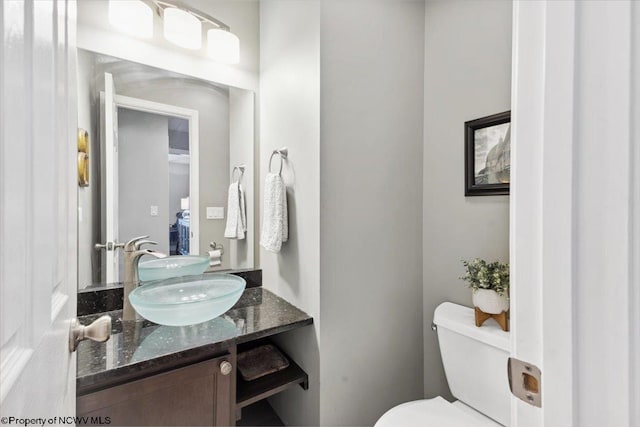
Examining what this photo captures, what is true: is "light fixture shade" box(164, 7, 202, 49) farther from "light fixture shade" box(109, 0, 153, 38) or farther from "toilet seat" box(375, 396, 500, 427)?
"toilet seat" box(375, 396, 500, 427)

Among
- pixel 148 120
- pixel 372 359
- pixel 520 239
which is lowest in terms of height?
pixel 372 359

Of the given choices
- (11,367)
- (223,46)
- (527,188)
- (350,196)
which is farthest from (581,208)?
(223,46)

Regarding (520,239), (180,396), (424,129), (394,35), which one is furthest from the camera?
(424,129)

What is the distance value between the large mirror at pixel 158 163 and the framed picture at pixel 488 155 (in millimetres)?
1189

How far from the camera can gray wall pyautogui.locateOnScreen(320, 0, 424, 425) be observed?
4.08 ft

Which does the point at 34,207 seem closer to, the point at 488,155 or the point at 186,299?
the point at 186,299

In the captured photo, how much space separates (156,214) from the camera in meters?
1.42

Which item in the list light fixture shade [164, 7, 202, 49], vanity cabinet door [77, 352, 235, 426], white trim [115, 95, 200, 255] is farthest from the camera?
white trim [115, 95, 200, 255]

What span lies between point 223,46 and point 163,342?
148cm

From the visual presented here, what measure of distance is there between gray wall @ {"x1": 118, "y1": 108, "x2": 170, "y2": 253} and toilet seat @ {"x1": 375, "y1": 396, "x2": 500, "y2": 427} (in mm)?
1293

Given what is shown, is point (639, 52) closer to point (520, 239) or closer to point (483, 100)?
point (520, 239)

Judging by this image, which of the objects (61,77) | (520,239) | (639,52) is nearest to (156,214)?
(61,77)

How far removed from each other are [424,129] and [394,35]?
51cm

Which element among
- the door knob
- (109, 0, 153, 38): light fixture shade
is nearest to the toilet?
the door knob
